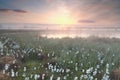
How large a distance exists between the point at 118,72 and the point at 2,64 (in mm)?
4856

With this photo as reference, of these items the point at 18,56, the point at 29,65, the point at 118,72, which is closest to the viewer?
the point at 118,72

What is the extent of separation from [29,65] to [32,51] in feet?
9.89

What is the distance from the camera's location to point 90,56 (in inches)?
588

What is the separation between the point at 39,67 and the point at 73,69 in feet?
5.10

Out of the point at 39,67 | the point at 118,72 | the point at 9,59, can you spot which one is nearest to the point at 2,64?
the point at 9,59

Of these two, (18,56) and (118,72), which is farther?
(18,56)

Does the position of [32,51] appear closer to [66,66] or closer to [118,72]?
[66,66]

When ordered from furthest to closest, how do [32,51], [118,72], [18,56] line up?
[32,51] < [18,56] < [118,72]

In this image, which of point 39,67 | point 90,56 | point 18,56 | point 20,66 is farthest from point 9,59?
point 90,56

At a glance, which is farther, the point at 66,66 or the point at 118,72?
the point at 66,66

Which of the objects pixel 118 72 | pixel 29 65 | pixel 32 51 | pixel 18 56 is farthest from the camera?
pixel 32 51

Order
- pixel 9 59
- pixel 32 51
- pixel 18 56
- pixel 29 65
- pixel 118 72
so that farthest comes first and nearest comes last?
pixel 32 51 → pixel 18 56 → pixel 29 65 → pixel 9 59 → pixel 118 72

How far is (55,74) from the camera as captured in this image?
11.0 m

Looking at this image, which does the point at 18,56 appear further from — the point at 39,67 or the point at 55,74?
the point at 55,74
